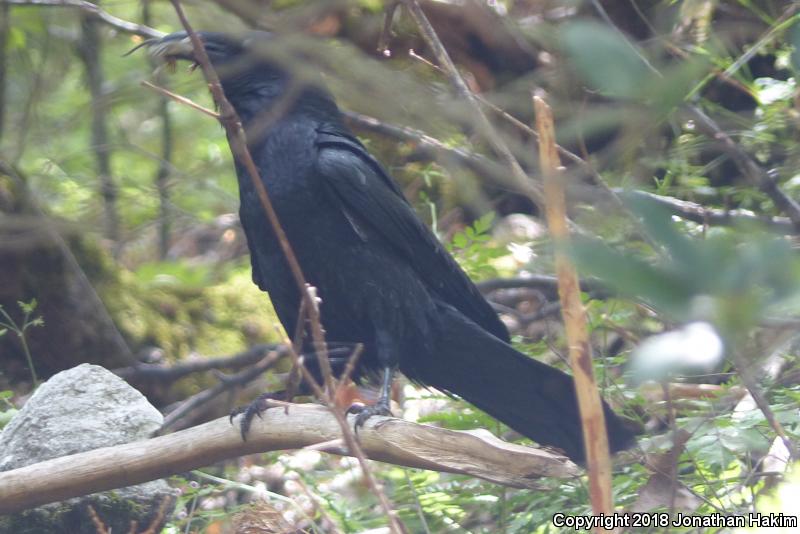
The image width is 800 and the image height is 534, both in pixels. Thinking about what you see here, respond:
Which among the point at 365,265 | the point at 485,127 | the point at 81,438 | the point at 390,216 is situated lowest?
the point at 81,438

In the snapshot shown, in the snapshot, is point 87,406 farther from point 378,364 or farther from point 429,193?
point 429,193

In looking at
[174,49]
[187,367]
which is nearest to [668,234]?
[174,49]

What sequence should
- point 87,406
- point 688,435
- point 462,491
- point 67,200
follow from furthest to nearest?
point 67,200 → point 462,491 → point 87,406 → point 688,435

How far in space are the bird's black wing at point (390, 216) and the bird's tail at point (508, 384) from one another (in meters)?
0.10

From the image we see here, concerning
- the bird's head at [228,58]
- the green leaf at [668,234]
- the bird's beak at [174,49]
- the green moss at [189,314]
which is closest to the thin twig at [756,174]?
the bird's head at [228,58]

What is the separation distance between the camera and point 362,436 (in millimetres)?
3047

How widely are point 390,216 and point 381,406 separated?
755mm

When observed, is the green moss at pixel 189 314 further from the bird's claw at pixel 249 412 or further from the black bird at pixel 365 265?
the bird's claw at pixel 249 412

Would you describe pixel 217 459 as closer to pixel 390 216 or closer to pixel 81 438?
pixel 81 438

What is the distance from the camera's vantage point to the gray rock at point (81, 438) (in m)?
3.32

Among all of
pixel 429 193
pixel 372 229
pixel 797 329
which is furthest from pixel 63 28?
pixel 797 329

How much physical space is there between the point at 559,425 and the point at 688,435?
577 millimetres

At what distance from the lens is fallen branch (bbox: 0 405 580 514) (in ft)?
9.31

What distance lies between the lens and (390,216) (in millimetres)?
3760
